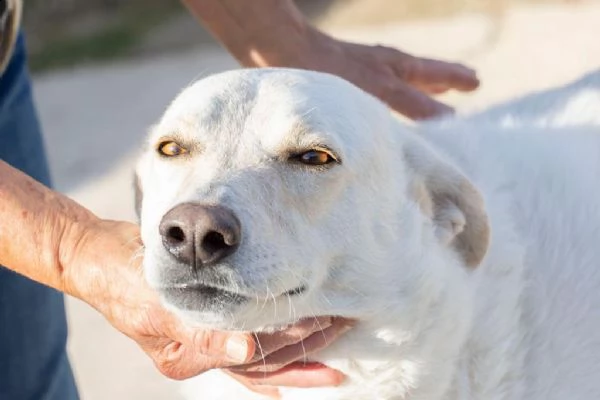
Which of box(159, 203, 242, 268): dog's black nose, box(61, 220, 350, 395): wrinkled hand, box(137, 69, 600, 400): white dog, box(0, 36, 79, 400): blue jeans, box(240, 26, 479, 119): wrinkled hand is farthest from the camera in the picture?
box(240, 26, 479, 119): wrinkled hand

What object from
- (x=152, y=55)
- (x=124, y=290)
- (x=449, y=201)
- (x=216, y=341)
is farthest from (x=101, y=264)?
(x=152, y=55)

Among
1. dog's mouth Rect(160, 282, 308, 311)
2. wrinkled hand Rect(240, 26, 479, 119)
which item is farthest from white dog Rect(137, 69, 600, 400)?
wrinkled hand Rect(240, 26, 479, 119)

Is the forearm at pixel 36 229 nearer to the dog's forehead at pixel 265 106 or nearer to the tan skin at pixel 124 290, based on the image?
the tan skin at pixel 124 290

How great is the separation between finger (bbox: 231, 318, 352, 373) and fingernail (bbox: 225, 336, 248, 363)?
13 centimetres

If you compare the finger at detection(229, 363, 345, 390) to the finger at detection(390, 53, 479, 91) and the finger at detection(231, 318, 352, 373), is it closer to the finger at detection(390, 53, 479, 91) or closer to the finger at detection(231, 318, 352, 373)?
the finger at detection(231, 318, 352, 373)

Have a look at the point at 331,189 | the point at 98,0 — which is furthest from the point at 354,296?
the point at 98,0

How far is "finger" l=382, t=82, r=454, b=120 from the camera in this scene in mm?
3078

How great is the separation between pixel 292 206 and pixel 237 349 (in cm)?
30

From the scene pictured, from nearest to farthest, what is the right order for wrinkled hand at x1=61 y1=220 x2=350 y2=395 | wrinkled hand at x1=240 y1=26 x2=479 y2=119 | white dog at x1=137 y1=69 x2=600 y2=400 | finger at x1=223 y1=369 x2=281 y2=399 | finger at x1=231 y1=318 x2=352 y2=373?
white dog at x1=137 y1=69 x2=600 y2=400
wrinkled hand at x1=61 y1=220 x2=350 y2=395
finger at x1=231 y1=318 x2=352 y2=373
finger at x1=223 y1=369 x2=281 y2=399
wrinkled hand at x1=240 y1=26 x2=479 y2=119

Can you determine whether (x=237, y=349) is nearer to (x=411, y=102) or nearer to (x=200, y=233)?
(x=200, y=233)

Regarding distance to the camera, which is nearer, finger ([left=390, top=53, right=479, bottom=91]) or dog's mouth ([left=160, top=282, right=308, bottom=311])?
dog's mouth ([left=160, top=282, right=308, bottom=311])

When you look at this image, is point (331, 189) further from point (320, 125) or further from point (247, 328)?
point (247, 328)

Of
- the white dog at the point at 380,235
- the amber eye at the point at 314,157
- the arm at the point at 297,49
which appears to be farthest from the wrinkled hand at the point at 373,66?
the amber eye at the point at 314,157

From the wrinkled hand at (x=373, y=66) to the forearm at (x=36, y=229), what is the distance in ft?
3.08
